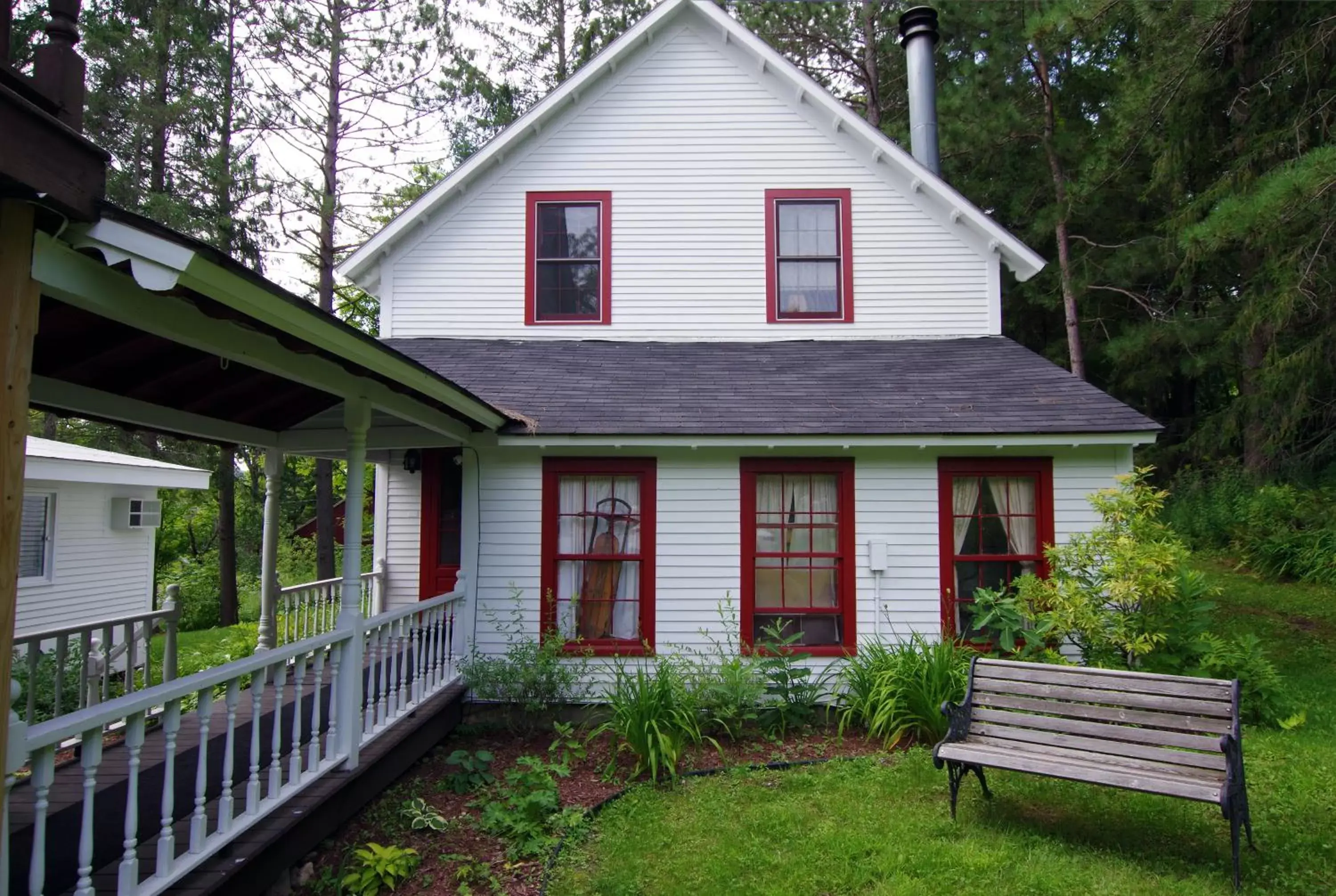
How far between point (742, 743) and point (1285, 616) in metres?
7.75

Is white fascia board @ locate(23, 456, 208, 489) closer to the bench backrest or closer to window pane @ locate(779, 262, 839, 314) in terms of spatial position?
window pane @ locate(779, 262, 839, 314)

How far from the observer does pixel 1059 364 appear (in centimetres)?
1752

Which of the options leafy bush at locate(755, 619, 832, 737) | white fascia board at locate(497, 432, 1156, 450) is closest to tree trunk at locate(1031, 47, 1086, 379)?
white fascia board at locate(497, 432, 1156, 450)

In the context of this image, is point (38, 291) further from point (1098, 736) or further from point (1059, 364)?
point (1059, 364)

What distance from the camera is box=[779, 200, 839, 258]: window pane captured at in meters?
9.49

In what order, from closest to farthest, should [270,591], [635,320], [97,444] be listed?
[270,591], [635,320], [97,444]

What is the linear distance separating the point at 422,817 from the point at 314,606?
4292 millimetres

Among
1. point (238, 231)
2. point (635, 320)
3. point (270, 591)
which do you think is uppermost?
point (238, 231)

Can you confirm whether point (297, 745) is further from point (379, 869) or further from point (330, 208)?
point (330, 208)

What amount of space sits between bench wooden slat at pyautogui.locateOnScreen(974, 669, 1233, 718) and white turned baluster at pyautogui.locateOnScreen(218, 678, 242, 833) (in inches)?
179

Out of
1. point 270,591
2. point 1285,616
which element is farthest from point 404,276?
point 1285,616

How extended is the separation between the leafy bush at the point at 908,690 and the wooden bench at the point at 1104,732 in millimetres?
1033

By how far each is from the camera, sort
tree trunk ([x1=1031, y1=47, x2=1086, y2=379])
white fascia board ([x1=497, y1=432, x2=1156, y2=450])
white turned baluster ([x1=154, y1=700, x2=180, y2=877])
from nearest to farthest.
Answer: white turned baluster ([x1=154, y1=700, x2=180, y2=877]) → white fascia board ([x1=497, y1=432, x2=1156, y2=450]) → tree trunk ([x1=1031, y1=47, x2=1086, y2=379])

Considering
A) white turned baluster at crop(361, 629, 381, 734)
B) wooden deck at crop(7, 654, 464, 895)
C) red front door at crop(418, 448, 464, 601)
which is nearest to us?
wooden deck at crop(7, 654, 464, 895)
